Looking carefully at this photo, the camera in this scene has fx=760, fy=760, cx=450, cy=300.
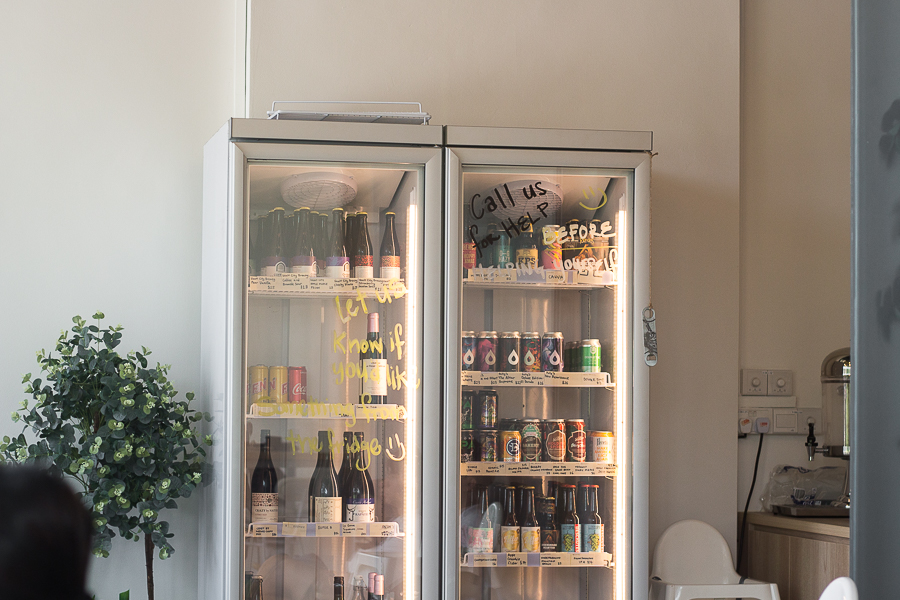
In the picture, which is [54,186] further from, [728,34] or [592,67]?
[728,34]

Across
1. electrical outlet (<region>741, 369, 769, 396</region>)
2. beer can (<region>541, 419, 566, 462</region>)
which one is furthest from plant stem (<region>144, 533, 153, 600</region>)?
electrical outlet (<region>741, 369, 769, 396</region>)

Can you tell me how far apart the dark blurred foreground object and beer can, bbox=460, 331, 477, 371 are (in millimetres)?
1745

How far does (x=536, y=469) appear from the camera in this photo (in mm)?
2369

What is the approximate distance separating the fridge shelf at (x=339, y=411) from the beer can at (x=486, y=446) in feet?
0.87

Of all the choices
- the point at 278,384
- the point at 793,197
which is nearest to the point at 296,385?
the point at 278,384

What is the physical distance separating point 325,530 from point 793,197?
7.36 ft

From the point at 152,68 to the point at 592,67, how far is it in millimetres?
1618

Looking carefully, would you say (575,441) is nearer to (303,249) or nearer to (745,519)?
(745,519)

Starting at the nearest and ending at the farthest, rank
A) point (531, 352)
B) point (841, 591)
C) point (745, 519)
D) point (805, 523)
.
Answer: point (841, 591)
point (531, 352)
point (805, 523)
point (745, 519)

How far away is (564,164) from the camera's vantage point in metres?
2.34

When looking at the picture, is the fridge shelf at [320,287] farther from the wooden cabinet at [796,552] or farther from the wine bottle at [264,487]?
the wooden cabinet at [796,552]

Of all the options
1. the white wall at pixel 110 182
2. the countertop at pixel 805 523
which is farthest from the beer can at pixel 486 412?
the countertop at pixel 805 523

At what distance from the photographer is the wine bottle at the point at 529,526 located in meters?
2.39

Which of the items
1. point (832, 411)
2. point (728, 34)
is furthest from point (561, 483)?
point (728, 34)
